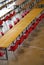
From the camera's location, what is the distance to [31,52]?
254 inches

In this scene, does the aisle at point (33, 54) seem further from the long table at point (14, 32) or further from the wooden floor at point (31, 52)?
the long table at point (14, 32)

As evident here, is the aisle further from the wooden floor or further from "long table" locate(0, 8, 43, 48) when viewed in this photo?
"long table" locate(0, 8, 43, 48)

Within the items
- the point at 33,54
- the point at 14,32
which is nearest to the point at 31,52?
the point at 33,54

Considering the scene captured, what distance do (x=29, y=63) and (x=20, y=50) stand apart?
98 centimetres

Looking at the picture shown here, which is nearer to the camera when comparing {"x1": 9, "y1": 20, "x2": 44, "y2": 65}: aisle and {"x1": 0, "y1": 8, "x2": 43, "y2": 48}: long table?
{"x1": 0, "y1": 8, "x2": 43, "y2": 48}: long table

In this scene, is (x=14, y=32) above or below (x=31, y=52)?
above

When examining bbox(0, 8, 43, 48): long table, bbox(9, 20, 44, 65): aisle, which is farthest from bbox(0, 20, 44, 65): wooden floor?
bbox(0, 8, 43, 48): long table

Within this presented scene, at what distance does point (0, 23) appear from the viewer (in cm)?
820

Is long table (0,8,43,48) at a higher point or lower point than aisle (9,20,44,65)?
higher

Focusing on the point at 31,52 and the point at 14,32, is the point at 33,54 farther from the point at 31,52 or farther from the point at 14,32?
the point at 14,32

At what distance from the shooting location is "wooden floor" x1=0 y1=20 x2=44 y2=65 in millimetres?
5847

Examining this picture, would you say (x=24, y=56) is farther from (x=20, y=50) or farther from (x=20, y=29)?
(x=20, y=29)

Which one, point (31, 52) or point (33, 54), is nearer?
point (33, 54)

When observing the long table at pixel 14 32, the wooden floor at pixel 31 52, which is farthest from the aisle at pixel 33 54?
the long table at pixel 14 32
